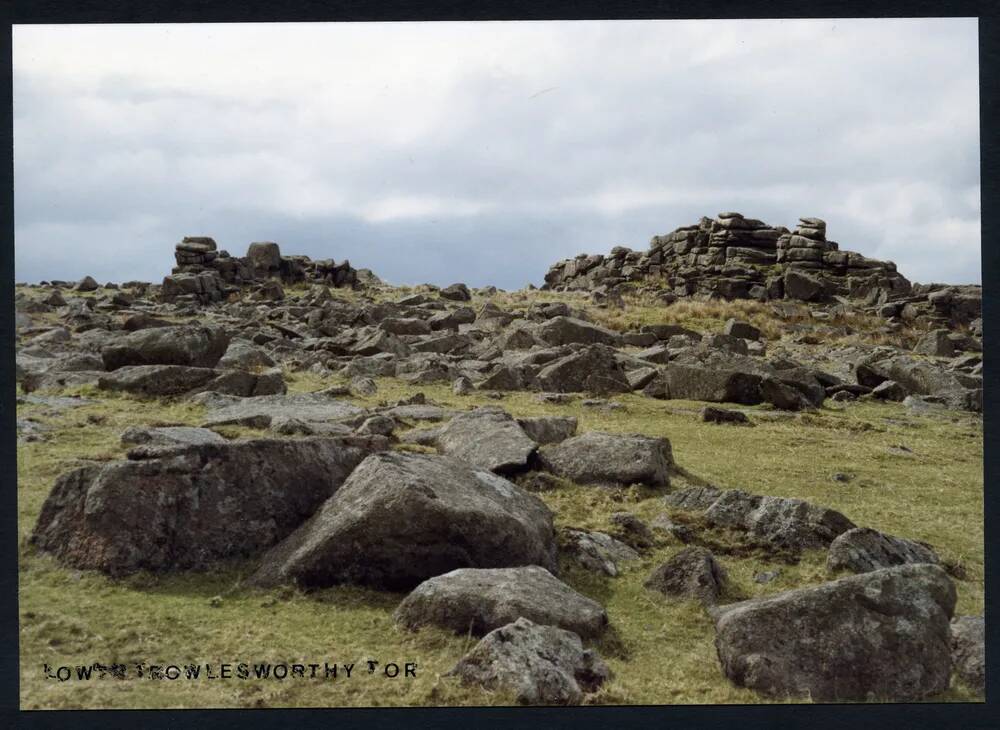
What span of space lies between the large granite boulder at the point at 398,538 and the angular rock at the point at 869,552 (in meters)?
3.20

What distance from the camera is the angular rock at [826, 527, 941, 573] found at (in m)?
9.12

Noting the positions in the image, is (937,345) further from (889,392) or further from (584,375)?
(584,375)

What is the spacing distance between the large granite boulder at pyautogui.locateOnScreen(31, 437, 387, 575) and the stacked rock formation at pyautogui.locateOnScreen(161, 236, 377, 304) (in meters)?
35.8

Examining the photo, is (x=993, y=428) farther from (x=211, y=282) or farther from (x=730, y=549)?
(x=211, y=282)

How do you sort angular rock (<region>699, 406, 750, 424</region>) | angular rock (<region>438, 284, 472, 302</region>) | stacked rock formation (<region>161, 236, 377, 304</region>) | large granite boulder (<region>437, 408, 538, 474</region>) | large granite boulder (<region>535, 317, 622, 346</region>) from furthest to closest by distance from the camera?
angular rock (<region>438, 284, 472, 302</region>) < stacked rock formation (<region>161, 236, 377, 304</region>) < large granite boulder (<region>535, 317, 622, 346</region>) < angular rock (<region>699, 406, 750, 424</region>) < large granite boulder (<region>437, 408, 538, 474</region>)

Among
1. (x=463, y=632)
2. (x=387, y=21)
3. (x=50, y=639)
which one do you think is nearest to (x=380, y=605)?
(x=463, y=632)

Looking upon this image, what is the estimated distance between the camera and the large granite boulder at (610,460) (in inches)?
459

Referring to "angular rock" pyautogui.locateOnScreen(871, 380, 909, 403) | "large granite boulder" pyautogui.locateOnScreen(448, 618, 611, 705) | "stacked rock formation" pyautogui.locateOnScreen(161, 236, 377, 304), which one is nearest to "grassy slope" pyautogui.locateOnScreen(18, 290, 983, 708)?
"large granite boulder" pyautogui.locateOnScreen(448, 618, 611, 705)

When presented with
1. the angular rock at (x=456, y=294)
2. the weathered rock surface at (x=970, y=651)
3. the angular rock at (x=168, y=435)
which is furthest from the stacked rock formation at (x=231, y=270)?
the weathered rock surface at (x=970, y=651)

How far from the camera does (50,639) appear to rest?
751 centimetres

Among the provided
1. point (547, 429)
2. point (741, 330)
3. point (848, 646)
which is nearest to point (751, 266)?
point (741, 330)

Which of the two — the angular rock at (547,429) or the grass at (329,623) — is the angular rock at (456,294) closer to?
the angular rock at (547,429)

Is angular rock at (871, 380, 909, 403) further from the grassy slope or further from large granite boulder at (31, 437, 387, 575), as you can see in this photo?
large granite boulder at (31, 437, 387, 575)

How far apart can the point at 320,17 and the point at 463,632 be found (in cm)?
563
